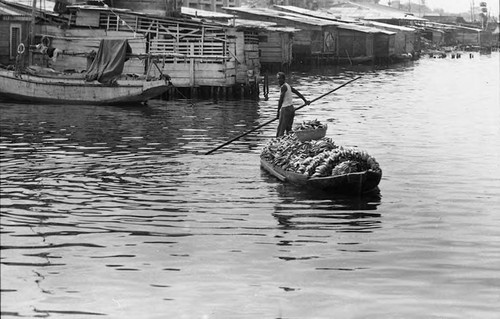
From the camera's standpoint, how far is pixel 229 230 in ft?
51.8

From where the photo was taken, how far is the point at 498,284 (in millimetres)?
12758

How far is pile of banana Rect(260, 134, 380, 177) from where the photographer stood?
63.9 feet

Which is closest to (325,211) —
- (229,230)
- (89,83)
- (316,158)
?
(316,158)

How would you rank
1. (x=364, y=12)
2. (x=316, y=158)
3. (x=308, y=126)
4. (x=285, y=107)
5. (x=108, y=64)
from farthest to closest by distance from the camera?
(x=364, y=12), (x=108, y=64), (x=285, y=107), (x=308, y=126), (x=316, y=158)

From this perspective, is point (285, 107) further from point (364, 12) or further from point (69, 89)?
point (364, 12)

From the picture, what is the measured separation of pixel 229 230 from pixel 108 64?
25333mm

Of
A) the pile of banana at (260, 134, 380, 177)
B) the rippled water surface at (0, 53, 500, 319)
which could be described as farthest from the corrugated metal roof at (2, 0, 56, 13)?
the pile of banana at (260, 134, 380, 177)

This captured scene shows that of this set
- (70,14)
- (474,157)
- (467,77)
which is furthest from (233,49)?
(467,77)

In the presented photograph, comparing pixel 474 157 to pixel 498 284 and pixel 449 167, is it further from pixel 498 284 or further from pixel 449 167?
pixel 498 284

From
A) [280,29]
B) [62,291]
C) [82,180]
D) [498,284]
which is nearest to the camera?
[62,291]

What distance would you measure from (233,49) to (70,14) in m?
8.48

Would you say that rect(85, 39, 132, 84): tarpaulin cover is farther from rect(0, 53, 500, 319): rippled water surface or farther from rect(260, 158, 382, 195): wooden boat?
rect(260, 158, 382, 195): wooden boat

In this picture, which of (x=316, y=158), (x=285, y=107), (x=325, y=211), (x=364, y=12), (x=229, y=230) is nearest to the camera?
(x=229, y=230)

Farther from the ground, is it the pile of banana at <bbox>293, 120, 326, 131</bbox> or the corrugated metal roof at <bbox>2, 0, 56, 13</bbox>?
the corrugated metal roof at <bbox>2, 0, 56, 13</bbox>
